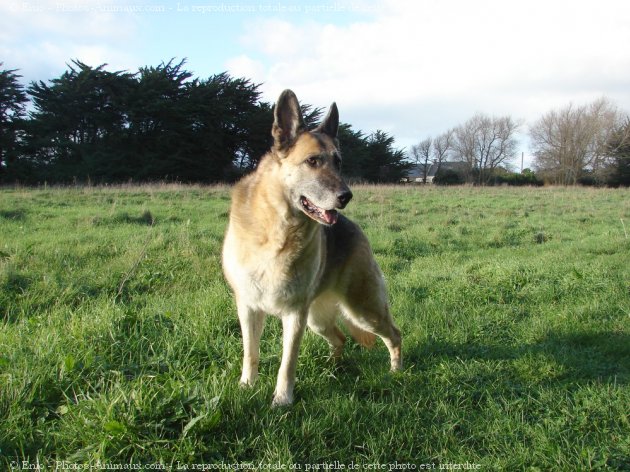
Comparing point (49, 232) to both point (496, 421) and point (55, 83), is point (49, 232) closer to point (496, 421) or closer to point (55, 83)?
point (496, 421)

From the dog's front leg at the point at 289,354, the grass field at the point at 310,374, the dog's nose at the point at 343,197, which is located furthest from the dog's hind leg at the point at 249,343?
the dog's nose at the point at 343,197

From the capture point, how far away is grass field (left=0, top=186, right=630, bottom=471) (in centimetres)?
245

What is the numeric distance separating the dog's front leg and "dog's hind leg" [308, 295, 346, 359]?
0.54 metres

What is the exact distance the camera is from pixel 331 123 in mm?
3648

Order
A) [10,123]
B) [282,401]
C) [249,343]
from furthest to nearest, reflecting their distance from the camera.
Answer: [10,123] < [249,343] < [282,401]

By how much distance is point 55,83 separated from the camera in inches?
1190

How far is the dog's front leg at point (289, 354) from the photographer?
3074 millimetres

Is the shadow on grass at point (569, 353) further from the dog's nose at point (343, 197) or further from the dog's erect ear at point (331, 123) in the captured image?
the dog's erect ear at point (331, 123)

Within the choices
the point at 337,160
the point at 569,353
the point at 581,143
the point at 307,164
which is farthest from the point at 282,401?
the point at 581,143

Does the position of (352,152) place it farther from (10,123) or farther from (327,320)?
(327,320)

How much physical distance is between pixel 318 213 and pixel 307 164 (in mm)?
394

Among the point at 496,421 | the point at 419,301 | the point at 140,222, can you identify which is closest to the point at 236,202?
the point at 496,421

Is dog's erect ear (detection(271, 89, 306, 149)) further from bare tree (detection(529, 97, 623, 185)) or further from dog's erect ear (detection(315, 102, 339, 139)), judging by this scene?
bare tree (detection(529, 97, 623, 185))

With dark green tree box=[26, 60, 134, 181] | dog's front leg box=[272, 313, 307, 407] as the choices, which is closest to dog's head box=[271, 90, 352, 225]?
dog's front leg box=[272, 313, 307, 407]
